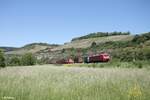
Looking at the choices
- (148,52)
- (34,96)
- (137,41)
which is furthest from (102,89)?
(137,41)

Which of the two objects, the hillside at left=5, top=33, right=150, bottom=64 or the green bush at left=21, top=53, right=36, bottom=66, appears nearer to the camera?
the hillside at left=5, top=33, right=150, bottom=64

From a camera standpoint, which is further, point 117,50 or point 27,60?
point 117,50

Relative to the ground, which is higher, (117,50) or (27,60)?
(117,50)

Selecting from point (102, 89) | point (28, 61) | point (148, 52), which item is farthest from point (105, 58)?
point (102, 89)

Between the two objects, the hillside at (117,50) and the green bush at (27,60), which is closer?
the hillside at (117,50)

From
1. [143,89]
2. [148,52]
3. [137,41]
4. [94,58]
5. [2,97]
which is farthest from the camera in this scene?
[137,41]

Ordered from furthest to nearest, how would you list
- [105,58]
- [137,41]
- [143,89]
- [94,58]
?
[137,41]
[94,58]
[105,58]
[143,89]

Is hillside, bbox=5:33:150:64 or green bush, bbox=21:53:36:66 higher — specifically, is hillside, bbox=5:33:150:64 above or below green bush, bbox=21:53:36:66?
above

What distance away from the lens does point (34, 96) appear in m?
7.02

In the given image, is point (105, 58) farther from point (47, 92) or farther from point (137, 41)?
point (47, 92)

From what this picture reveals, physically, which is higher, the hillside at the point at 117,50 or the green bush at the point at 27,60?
the hillside at the point at 117,50

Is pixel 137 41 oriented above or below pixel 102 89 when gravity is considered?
above

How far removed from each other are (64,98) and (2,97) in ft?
4.97

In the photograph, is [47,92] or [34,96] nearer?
[34,96]
